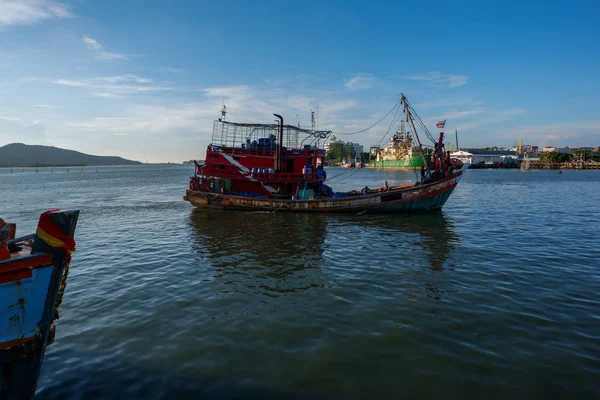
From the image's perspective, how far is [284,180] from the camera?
27047mm

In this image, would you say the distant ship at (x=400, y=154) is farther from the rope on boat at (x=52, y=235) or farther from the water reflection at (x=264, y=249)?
the rope on boat at (x=52, y=235)

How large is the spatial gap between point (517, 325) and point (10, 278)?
34.6ft

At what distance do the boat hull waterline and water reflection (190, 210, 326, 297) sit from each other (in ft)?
3.07

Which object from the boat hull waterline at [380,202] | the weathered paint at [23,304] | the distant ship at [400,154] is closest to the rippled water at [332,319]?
the weathered paint at [23,304]

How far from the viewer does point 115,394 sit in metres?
5.81

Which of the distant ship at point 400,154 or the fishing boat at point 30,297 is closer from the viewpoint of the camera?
the fishing boat at point 30,297

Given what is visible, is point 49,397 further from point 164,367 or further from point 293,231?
point 293,231

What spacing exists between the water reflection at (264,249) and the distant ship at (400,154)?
9774cm

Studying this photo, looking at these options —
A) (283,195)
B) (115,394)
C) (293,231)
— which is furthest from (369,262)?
(283,195)

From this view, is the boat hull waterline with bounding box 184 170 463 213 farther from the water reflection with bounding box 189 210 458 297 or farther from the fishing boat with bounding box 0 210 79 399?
the fishing boat with bounding box 0 210 79 399

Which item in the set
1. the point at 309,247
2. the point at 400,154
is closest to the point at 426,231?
the point at 309,247

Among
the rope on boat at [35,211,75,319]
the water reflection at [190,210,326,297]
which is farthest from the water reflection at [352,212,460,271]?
the rope on boat at [35,211,75,319]

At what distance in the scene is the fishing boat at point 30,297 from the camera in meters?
5.23

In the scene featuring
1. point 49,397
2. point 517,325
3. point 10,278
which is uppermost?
point 10,278
